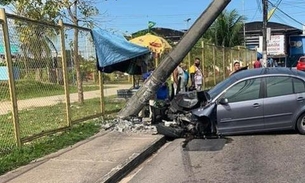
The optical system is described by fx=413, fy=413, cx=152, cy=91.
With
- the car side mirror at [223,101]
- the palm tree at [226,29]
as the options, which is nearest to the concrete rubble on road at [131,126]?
the car side mirror at [223,101]

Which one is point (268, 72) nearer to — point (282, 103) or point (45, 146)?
point (282, 103)

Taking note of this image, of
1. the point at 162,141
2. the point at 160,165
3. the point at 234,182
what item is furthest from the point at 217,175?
the point at 162,141

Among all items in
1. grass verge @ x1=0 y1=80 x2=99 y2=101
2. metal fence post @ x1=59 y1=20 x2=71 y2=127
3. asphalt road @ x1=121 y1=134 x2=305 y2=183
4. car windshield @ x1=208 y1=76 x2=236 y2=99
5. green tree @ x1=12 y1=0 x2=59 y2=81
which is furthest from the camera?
car windshield @ x1=208 y1=76 x2=236 y2=99

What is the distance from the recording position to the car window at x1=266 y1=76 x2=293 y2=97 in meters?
9.38

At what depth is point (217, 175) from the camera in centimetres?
632

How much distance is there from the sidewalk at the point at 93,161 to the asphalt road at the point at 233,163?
23 centimetres

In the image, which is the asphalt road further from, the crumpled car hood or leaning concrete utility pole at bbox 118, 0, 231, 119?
leaning concrete utility pole at bbox 118, 0, 231, 119

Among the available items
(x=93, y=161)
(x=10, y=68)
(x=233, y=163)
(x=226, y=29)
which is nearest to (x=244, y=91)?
(x=233, y=163)

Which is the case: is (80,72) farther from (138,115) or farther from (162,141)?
(162,141)

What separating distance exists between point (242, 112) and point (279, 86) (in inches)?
42.2

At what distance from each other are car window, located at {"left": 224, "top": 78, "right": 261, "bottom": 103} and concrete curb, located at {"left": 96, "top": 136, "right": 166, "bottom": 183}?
1.92 meters

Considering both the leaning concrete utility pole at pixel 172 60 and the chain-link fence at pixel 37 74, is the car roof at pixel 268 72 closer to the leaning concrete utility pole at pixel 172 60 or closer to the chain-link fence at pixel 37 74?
the leaning concrete utility pole at pixel 172 60

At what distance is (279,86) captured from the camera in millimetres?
9414

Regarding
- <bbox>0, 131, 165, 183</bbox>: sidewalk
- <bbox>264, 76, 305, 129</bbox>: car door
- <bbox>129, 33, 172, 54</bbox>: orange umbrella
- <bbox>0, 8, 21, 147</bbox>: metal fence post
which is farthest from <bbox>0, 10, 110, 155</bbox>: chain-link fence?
<bbox>129, 33, 172, 54</bbox>: orange umbrella
